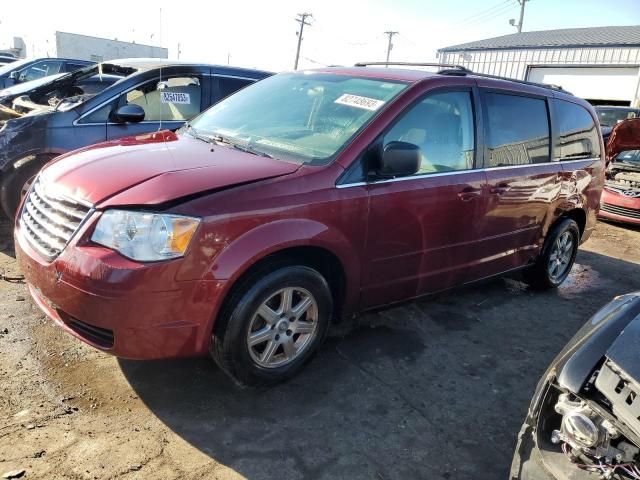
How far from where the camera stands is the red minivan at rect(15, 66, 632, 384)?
2.44 m

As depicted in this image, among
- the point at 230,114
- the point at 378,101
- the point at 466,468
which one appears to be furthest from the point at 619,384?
the point at 230,114

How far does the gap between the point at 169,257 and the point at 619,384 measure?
1881 mm

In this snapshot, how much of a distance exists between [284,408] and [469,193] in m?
1.95

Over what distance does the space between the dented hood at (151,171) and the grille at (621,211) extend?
741 cm

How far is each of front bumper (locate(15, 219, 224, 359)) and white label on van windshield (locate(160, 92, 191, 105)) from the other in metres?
3.17

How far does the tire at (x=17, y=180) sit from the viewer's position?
484 centimetres

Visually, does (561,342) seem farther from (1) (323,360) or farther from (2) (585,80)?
(2) (585,80)

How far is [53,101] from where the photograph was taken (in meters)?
5.84

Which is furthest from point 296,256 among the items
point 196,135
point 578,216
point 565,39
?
point 565,39

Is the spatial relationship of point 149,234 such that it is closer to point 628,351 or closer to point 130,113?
point 628,351

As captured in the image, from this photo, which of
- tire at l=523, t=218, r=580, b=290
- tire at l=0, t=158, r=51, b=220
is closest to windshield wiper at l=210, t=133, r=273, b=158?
tire at l=0, t=158, r=51, b=220

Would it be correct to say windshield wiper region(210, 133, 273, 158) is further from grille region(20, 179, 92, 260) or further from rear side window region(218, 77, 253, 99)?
rear side window region(218, 77, 253, 99)

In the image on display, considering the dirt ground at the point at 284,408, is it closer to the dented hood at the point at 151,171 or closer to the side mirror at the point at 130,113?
the dented hood at the point at 151,171

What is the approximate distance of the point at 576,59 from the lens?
21.7 meters
